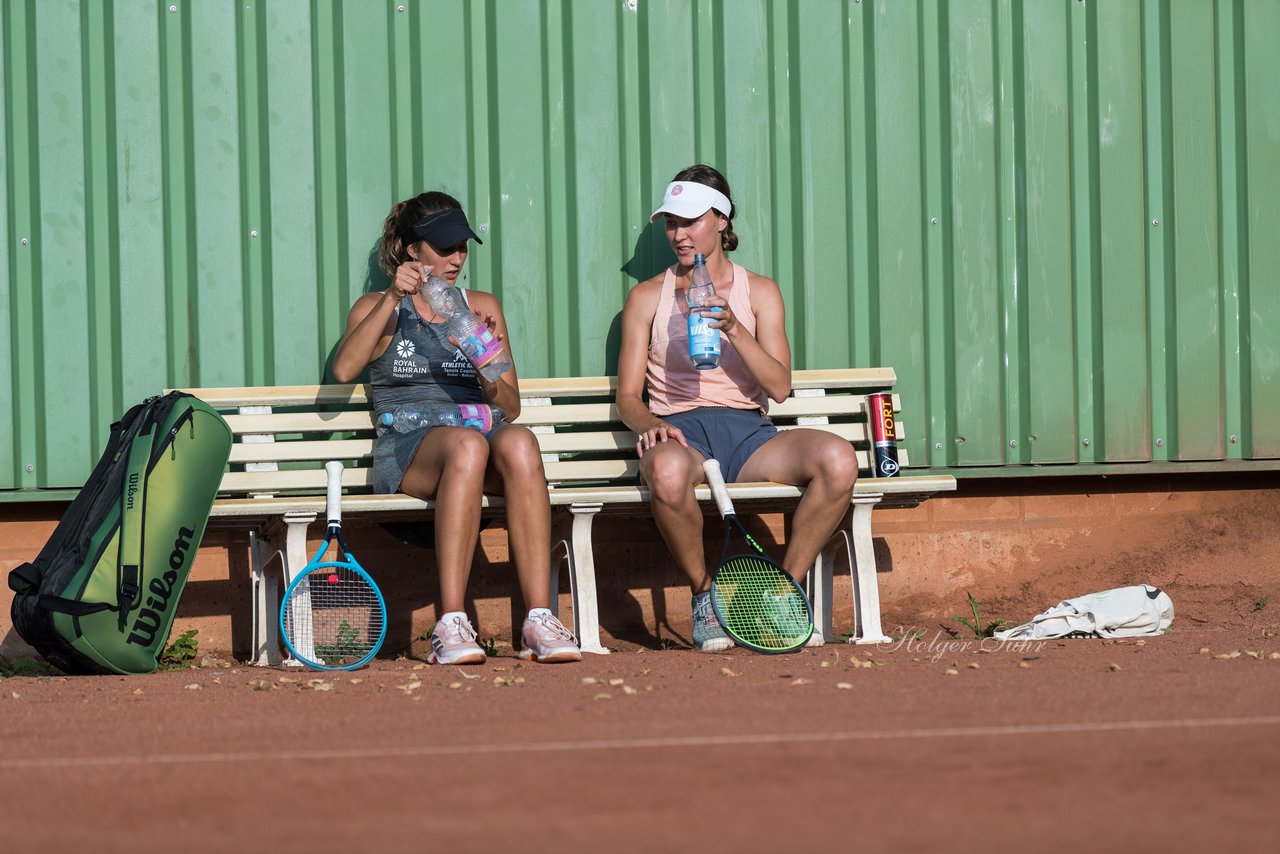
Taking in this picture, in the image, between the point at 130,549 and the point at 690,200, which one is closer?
the point at 130,549

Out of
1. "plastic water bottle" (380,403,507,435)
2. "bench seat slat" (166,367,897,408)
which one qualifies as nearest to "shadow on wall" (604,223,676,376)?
"bench seat slat" (166,367,897,408)

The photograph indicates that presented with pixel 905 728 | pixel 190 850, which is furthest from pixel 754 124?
pixel 190 850

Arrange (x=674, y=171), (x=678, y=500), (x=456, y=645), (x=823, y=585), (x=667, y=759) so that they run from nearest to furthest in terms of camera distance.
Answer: (x=667, y=759), (x=456, y=645), (x=678, y=500), (x=823, y=585), (x=674, y=171)

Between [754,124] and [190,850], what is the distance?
4092mm

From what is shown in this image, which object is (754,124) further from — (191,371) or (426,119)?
(191,371)

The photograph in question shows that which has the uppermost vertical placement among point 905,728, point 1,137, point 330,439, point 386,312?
point 1,137

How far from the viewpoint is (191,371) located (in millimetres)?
5578

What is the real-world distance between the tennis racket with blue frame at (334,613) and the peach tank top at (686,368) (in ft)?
4.18

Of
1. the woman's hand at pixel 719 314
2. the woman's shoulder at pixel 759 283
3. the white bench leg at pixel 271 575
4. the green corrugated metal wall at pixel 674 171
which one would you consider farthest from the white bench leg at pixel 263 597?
the woman's shoulder at pixel 759 283

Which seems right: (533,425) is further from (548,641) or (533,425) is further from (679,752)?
(679,752)

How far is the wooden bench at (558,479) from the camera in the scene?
5094 mm

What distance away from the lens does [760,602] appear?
188 inches

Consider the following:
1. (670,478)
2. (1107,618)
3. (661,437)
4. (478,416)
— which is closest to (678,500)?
(670,478)

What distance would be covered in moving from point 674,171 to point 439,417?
1.37 m
